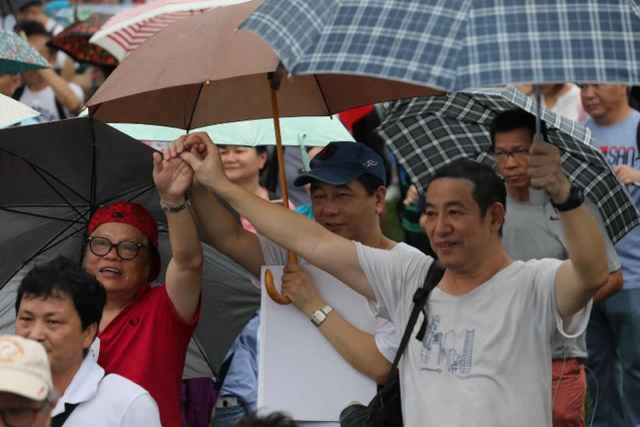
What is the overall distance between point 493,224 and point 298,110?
1470 mm

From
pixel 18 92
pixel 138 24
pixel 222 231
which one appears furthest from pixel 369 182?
pixel 18 92

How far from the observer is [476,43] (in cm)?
455

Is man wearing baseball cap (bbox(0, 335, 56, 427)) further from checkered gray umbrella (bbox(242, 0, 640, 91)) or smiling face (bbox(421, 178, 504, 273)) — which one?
smiling face (bbox(421, 178, 504, 273))

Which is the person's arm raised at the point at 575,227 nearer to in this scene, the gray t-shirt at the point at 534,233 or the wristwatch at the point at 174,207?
the wristwatch at the point at 174,207

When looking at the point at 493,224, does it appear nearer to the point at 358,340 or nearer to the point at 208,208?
the point at 358,340

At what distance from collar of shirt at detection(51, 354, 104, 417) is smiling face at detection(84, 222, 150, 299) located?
0.70 metres

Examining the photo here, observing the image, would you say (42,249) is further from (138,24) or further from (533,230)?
(138,24)

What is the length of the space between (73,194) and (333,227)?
1.17 metres

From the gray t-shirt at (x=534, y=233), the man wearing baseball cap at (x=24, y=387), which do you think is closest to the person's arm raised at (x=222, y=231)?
the gray t-shirt at (x=534, y=233)

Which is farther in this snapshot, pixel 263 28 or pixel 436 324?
pixel 436 324

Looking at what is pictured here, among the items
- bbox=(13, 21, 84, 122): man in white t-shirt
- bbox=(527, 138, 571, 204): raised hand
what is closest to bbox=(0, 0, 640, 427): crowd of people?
bbox=(527, 138, 571, 204): raised hand

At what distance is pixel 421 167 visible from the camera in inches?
272

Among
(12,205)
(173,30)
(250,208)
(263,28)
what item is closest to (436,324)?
(250,208)

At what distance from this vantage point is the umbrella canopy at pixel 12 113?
22.2 ft
